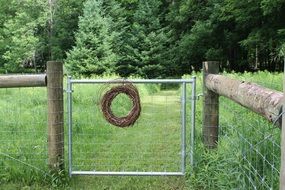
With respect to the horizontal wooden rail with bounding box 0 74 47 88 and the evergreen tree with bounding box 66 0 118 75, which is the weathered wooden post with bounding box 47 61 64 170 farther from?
the evergreen tree with bounding box 66 0 118 75

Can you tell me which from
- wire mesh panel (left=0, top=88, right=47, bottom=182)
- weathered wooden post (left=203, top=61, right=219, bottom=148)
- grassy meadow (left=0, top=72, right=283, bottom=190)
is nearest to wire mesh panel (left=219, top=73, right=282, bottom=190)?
grassy meadow (left=0, top=72, right=283, bottom=190)

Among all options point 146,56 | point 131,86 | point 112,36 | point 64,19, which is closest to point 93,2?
point 112,36

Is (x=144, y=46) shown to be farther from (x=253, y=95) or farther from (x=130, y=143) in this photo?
(x=253, y=95)

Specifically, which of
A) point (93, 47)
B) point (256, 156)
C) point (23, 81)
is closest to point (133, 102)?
point (23, 81)

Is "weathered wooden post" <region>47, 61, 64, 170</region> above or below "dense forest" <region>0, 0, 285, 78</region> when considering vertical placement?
below

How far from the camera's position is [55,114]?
5176mm

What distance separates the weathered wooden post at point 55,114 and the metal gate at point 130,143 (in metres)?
0.16

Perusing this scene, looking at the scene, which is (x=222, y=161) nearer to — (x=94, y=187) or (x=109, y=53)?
(x=94, y=187)

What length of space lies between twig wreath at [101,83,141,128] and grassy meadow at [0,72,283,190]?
0.58ft

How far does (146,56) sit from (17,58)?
15.1 m

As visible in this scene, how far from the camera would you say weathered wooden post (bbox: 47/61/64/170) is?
514cm

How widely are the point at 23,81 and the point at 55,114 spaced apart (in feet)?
1.76

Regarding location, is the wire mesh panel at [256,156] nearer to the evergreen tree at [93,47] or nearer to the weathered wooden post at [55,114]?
the weathered wooden post at [55,114]

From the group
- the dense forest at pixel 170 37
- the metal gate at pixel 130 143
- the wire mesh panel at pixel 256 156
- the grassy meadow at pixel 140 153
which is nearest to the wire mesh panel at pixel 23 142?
the grassy meadow at pixel 140 153
